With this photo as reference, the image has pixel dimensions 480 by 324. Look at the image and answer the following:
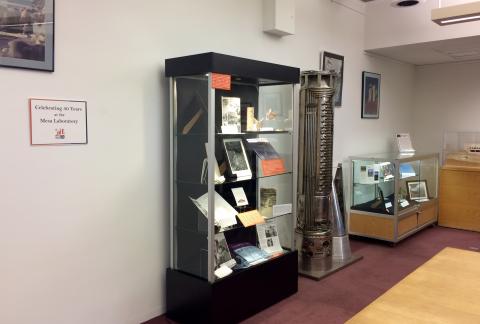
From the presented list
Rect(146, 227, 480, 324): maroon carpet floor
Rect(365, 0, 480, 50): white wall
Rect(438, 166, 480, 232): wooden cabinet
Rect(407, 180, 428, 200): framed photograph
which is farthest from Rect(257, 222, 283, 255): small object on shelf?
Rect(438, 166, 480, 232): wooden cabinet

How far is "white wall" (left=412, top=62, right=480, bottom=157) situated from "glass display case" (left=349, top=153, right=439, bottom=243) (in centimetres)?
122

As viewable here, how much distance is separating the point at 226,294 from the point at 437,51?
14.3 ft

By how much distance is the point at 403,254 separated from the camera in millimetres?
4566

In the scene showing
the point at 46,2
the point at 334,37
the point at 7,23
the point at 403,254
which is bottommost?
the point at 403,254

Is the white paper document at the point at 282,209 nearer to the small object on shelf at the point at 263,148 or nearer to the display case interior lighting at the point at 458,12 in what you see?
the small object on shelf at the point at 263,148

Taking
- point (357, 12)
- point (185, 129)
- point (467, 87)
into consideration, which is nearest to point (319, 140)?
point (185, 129)

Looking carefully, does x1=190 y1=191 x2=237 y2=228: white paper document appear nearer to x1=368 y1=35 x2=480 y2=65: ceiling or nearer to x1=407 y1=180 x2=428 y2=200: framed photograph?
x1=407 y1=180 x2=428 y2=200: framed photograph

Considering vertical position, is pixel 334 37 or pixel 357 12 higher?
pixel 357 12

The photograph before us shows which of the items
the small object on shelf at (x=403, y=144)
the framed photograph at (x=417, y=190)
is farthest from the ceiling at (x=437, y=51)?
the framed photograph at (x=417, y=190)

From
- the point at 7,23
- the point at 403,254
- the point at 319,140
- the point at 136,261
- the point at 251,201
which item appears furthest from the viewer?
the point at 403,254

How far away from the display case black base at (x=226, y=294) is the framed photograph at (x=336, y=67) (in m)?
→ 2.23

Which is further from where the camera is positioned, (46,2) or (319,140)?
(319,140)

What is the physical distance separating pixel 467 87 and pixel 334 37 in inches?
104

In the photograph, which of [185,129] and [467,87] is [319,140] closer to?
[185,129]
